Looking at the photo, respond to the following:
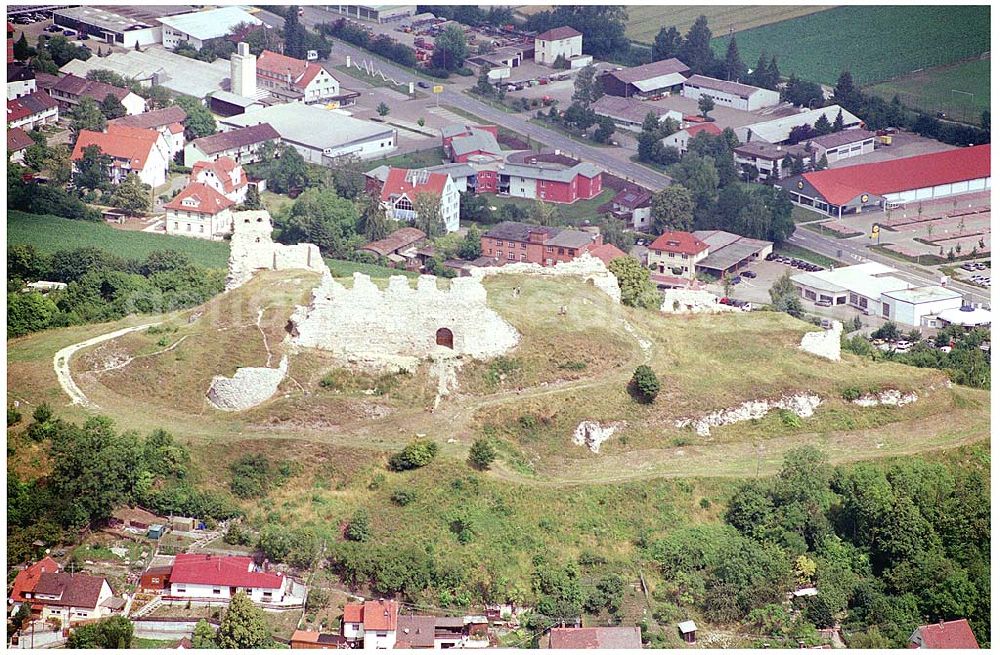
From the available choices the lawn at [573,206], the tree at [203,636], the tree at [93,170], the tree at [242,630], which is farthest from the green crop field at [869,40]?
the tree at [203,636]

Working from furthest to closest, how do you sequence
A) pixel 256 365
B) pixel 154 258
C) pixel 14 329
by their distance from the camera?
pixel 154 258
pixel 14 329
pixel 256 365

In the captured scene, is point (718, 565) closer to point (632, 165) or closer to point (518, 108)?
point (632, 165)

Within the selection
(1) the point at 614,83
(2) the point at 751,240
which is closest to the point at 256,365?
(2) the point at 751,240

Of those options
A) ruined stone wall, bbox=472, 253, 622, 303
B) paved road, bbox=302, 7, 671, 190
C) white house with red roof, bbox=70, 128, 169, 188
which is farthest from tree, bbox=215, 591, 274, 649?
paved road, bbox=302, 7, 671, 190

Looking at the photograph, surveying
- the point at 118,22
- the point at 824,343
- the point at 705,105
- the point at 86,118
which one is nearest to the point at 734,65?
the point at 705,105

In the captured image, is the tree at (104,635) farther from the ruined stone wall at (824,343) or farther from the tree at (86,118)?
the tree at (86,118)

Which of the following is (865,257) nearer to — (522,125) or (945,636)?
(522,125)
